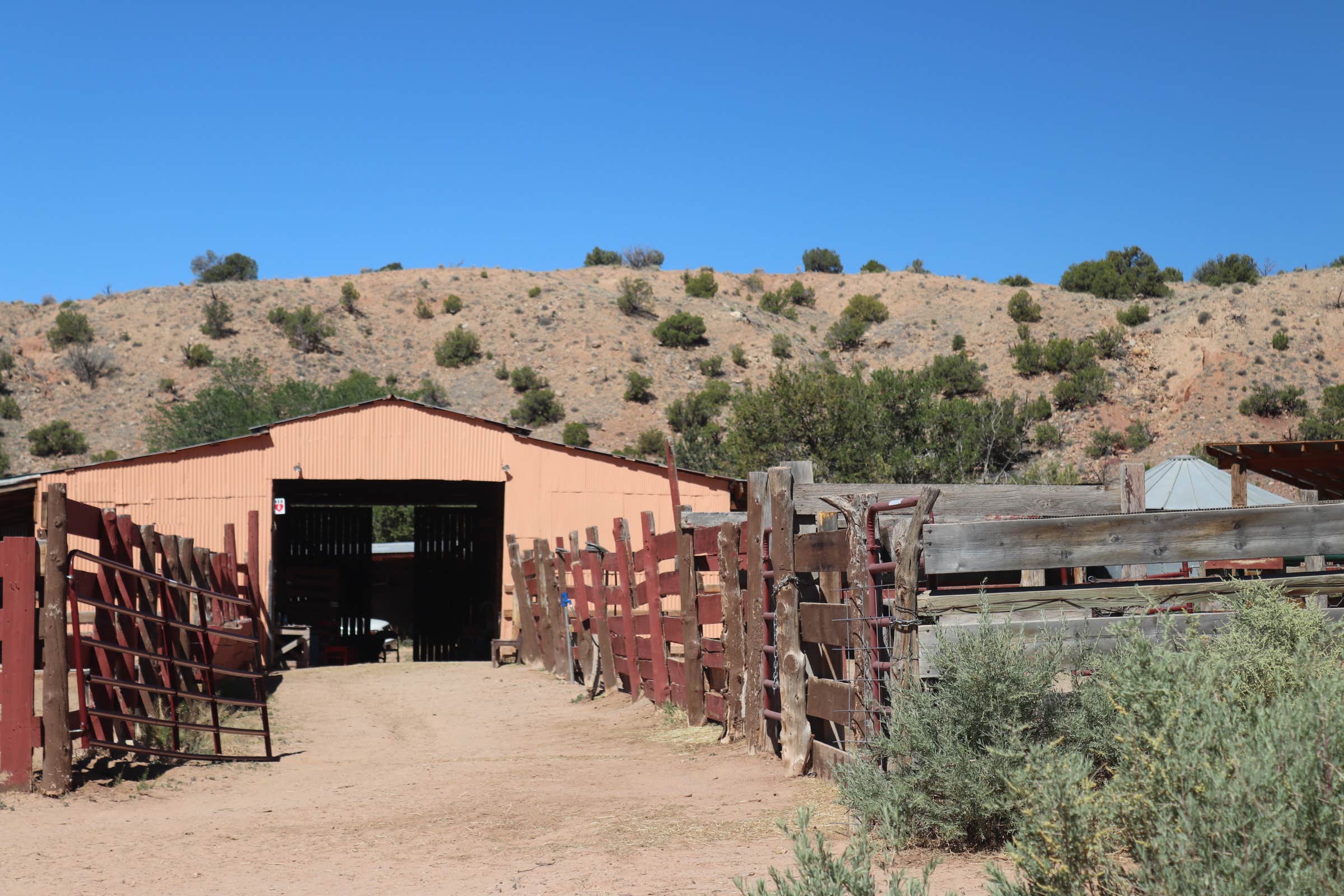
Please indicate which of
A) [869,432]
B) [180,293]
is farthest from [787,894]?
[180,293]

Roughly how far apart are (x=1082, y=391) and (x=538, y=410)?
23.8 meters

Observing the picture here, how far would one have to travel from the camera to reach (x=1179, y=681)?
13.0 feet

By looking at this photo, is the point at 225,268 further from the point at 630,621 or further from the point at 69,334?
the point at 630,621

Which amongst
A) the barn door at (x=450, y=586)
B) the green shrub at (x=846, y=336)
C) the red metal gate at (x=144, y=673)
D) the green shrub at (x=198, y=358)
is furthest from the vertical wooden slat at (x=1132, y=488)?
the green shrub at (x=846, y=336)

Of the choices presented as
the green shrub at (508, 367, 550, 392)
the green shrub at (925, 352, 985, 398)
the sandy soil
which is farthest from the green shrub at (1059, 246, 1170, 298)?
the sandy soil

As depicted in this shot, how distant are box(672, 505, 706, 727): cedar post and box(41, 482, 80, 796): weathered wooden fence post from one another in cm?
505

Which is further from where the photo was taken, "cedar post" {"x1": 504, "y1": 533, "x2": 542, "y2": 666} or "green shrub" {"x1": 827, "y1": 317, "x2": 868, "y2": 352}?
"green shrub" {"x1": 827, "y1": 317, "x2": 868, "y2": 352}

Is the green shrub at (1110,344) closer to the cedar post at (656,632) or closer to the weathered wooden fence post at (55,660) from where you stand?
the cedar post at (656,632)

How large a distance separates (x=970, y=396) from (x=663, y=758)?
4575 cm

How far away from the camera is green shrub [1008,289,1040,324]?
62.4 meters

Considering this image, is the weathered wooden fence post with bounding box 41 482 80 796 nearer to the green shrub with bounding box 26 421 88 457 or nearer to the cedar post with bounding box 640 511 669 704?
the cedar post with bounding box 640 511 669 704

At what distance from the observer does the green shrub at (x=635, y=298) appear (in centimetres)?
6356

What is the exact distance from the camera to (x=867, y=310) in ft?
222

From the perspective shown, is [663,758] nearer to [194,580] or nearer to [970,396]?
[194,580]
